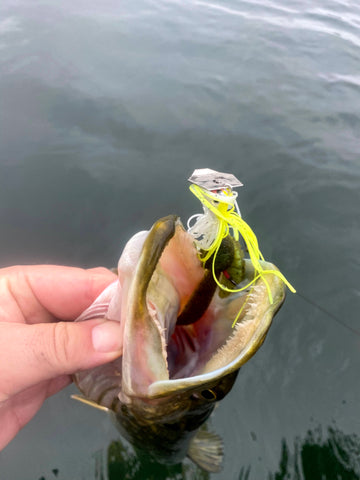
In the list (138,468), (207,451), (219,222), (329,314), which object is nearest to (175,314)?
(219,222)

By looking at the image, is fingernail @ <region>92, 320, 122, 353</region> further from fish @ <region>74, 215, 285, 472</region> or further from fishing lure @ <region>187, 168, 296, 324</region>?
fishing lure @ <region>187, 168, 296, 324</region>

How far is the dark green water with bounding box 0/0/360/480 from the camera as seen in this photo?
300 cm

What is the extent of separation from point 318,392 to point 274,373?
42 cm

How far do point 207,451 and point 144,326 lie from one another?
2.10 meters

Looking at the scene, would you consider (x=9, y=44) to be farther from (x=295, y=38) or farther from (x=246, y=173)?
(x=295, y=38)

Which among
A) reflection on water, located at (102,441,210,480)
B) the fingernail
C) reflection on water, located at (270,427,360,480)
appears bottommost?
reflection on water, located at (102,441,210,480)

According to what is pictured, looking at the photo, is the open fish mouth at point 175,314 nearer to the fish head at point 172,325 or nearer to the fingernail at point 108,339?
the fish head at point 172,325

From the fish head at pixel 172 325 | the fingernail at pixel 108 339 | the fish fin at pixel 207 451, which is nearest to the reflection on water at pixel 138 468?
the fish fin at pixel 207 451

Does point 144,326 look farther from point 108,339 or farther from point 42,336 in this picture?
point 42,336

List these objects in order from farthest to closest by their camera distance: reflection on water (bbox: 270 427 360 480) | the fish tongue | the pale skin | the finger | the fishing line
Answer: the fishing line, reflection on water (bbox: 270 427 360 480), the finger, the pale skin, the fish tongue

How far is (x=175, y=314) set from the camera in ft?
5.69

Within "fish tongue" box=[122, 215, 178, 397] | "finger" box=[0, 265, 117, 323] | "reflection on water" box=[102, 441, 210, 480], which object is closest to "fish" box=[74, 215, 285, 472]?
"fish tongue" box=[122, 215, 178, 397]

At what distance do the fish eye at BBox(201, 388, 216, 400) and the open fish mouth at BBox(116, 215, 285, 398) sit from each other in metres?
0.09

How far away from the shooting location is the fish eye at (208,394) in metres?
1.60
